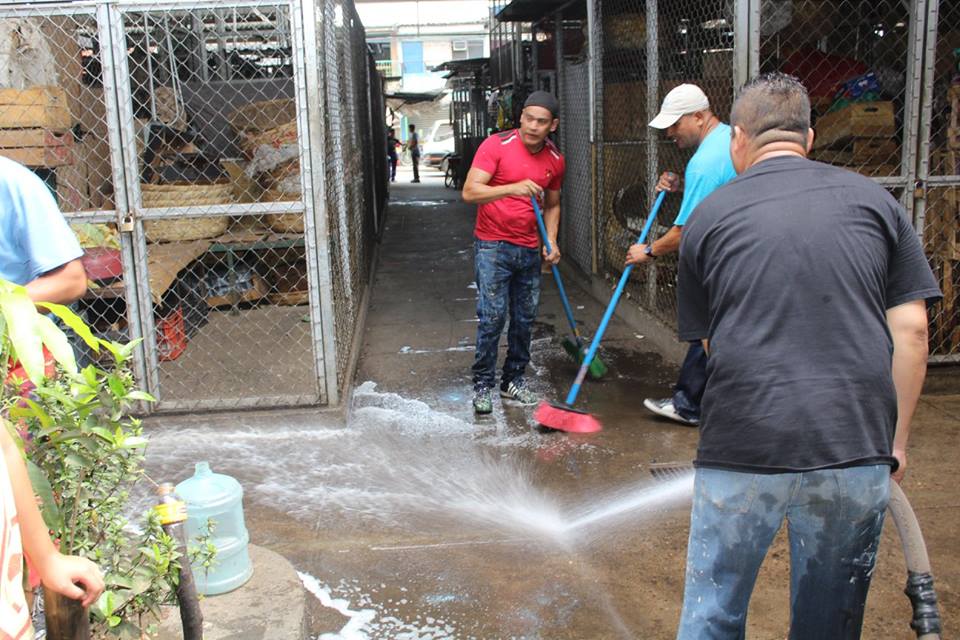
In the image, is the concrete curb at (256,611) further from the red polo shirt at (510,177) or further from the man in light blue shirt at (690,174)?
the red polo shirt at (510,177)

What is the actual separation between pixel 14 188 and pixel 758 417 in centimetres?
228

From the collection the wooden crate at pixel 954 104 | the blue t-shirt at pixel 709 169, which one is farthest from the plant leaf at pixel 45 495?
the wooden crate at pixel 954 104

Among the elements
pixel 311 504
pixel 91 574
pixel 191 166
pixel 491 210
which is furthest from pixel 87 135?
pixel 91 574

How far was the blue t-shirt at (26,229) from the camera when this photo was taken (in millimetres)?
2777

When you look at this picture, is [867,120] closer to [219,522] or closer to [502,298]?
[502,298]

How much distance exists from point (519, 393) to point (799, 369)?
4.06m

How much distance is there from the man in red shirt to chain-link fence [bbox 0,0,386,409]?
0.98 metres

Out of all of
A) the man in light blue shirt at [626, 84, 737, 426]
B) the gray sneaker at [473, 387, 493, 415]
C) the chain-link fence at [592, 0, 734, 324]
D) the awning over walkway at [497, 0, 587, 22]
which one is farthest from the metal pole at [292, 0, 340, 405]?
the awning over walkway at [497, 0, 587, 22]

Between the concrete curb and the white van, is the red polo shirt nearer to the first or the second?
the concrete curb

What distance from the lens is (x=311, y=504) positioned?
466cm

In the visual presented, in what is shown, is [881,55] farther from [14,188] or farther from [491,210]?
[14,188]

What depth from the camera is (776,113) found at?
2.39 metres

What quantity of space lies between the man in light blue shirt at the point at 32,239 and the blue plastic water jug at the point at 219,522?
2.69 feet

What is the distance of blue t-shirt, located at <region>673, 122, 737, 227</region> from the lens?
187 inches
